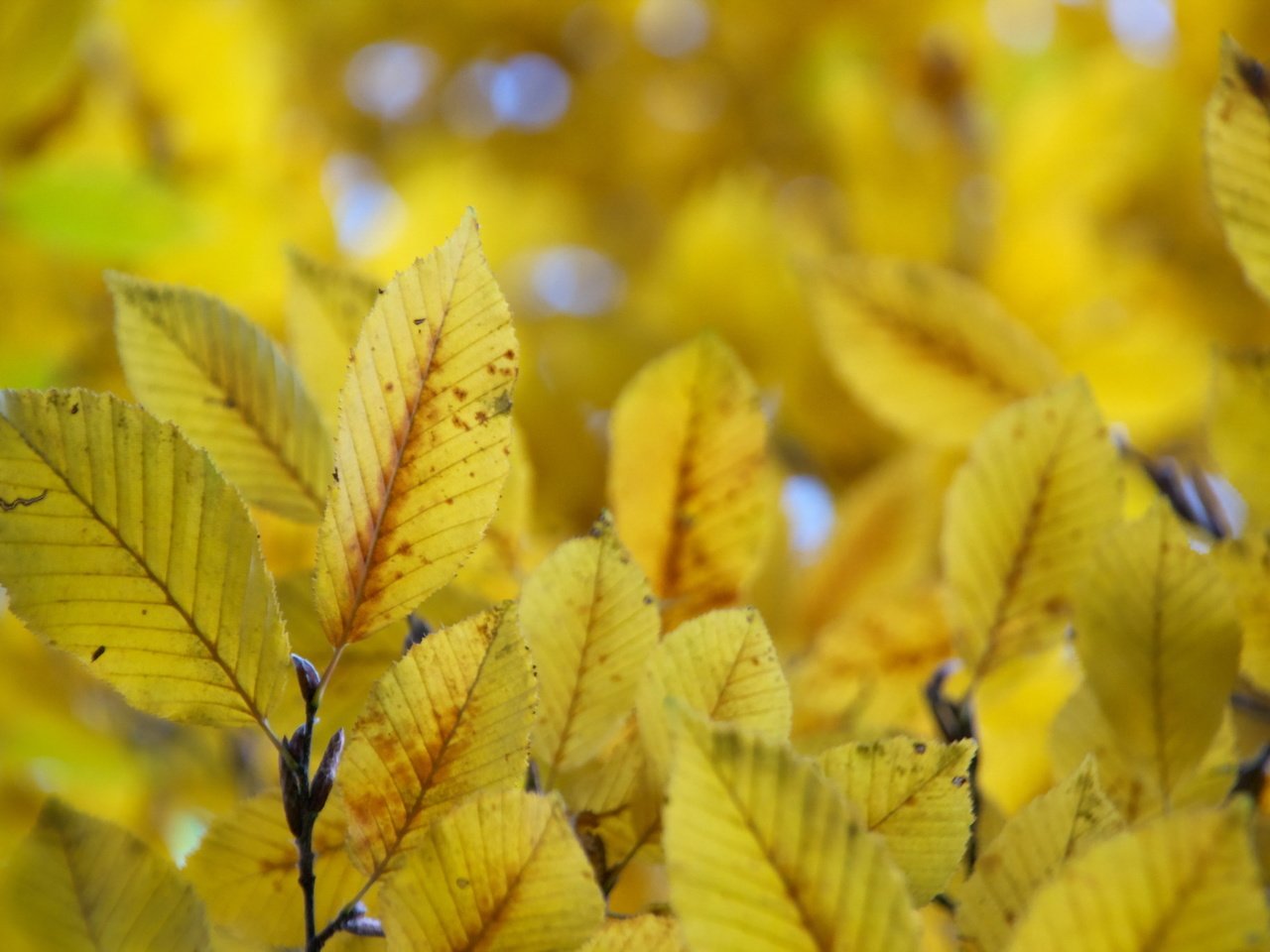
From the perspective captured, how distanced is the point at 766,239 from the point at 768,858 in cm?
75

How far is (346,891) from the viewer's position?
36cm

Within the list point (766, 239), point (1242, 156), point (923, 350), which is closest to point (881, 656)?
point (923, 350)

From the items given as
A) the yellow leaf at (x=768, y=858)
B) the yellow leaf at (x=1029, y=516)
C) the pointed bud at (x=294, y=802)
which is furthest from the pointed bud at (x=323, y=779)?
the yellow leaf at (x=1029, y=516)

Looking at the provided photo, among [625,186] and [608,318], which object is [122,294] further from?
[625,186]

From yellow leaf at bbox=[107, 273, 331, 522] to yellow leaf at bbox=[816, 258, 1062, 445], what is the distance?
0.24 metres

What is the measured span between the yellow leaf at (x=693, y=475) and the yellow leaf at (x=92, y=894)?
0.20m

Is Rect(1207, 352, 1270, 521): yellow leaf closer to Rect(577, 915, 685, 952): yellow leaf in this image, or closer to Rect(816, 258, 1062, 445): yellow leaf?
→ Rect(816, 258, 1062, 445): yellow leaf

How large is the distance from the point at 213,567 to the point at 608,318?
1.96 ft

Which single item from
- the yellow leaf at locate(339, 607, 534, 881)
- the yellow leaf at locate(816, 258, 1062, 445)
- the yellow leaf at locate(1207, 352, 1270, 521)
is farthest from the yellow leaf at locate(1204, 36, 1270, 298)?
the yellow leaf at locate(339, 607, 534, 881)

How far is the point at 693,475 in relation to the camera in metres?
0.43

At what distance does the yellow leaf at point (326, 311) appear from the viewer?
1.44 ft

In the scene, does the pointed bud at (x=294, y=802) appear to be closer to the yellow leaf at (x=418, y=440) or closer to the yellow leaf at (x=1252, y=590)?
the yellow leaf at (x=418, y=440)

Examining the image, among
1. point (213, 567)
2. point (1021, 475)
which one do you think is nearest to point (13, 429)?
point (213, 567)

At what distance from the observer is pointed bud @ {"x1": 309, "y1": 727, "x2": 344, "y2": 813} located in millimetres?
299
